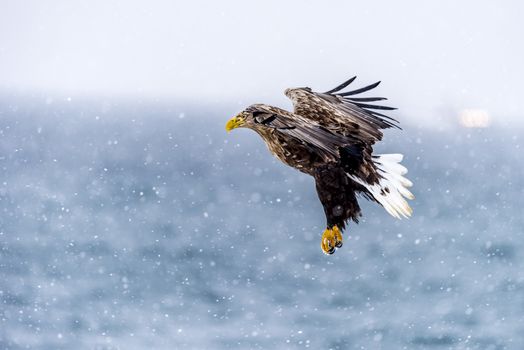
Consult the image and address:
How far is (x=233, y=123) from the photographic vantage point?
7.70m

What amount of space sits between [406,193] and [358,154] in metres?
0.87

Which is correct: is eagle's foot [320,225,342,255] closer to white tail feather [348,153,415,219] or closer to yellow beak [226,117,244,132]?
white tail feather [348,153,415,219]

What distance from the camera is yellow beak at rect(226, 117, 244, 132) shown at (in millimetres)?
7656

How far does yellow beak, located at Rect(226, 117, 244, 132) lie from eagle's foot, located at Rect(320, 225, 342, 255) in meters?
1.80

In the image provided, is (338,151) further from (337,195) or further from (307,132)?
(337,195)

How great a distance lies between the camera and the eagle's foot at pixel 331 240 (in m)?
8.48

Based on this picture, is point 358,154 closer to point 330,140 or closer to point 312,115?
point 312,115

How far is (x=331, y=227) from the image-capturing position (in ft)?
28.3

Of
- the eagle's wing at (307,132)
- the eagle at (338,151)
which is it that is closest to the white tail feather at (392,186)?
the eagle at (338,151)

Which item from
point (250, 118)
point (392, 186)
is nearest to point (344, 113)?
point (392, 186)

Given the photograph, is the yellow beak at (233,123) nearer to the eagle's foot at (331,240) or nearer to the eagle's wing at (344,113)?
the eagle's wing at (344,113)

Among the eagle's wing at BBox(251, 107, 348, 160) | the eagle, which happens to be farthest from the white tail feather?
the eagle's wing at BBox(251, 107, 348, 160)

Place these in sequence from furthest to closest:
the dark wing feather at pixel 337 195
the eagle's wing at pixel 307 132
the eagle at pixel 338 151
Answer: the dark wing feather at pixel 337 195, the eagle at pixel 338 151, the eagle's wing at pixel 307 132

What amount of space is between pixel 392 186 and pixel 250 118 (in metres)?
2.30
